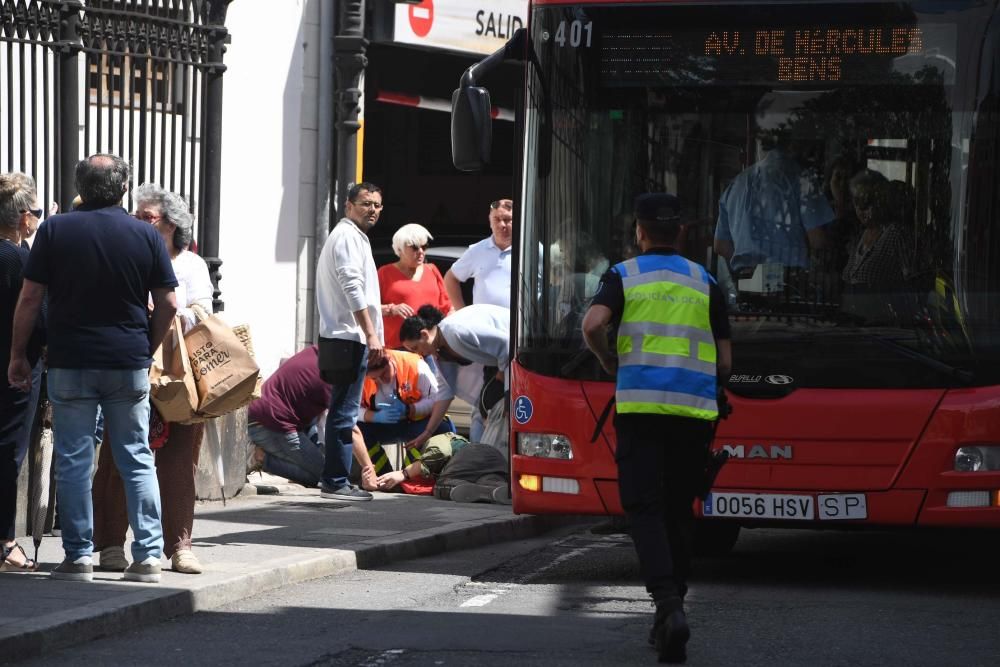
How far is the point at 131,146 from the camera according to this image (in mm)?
13555

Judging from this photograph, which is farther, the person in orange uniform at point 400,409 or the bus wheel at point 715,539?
the person in orange uniform at point 400,409

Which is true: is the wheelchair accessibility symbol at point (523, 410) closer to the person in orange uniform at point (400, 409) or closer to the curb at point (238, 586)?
the curb at point (238, 586)

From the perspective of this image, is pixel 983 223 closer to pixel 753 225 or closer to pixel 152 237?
pixel 753 225

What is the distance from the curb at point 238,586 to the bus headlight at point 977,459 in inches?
115

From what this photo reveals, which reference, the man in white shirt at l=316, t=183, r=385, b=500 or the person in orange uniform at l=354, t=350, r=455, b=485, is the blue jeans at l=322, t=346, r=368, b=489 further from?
the person in orange uniform at l=354, t=350, r=455, b=485

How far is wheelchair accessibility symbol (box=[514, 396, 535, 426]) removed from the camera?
→ 366 inches

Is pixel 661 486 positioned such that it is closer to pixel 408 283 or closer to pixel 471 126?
pixel 471 126

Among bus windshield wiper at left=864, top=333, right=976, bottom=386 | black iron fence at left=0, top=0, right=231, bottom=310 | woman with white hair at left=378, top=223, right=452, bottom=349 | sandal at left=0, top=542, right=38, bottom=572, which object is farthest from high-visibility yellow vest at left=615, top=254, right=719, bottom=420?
woman with white hair at left=378, top=223, right=452, bottom=349

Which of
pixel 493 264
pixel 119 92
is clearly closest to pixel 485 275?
pixel 493 264

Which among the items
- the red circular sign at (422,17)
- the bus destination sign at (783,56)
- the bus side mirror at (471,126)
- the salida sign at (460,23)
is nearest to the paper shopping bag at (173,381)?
the bus side mirror at (471,126)

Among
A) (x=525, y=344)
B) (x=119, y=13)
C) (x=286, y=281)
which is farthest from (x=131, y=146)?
(x=525, y=344)

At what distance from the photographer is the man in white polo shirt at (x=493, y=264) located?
13195 mm

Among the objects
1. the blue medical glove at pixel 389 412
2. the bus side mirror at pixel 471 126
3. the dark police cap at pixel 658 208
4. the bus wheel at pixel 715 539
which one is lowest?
the bus wheel at pixel 715 539

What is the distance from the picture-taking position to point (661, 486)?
7387 millimetres
